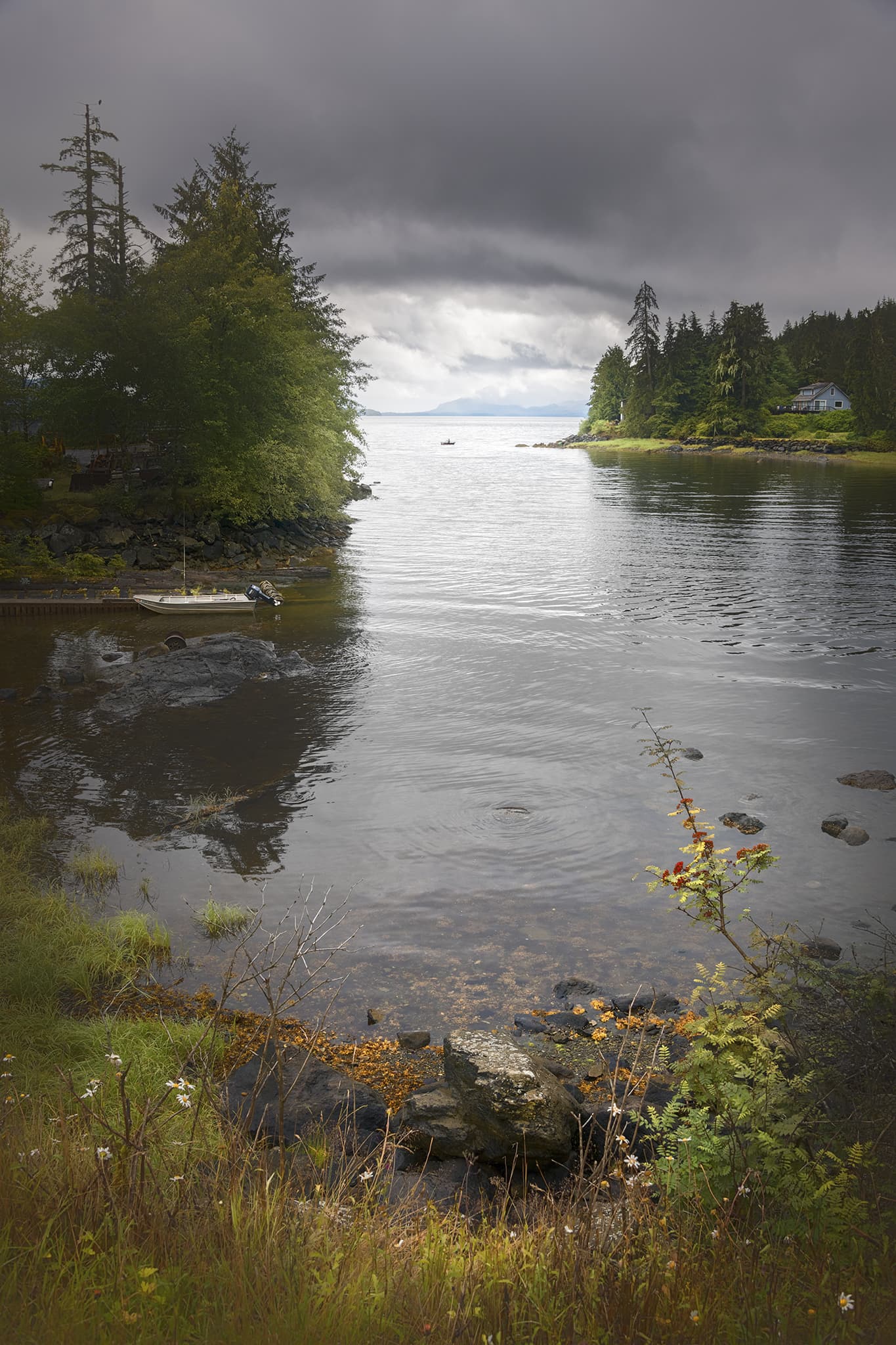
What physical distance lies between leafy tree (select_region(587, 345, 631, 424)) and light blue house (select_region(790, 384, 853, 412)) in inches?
1565

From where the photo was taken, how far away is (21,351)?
42.4 m

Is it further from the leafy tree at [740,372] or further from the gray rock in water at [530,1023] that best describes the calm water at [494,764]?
the leafy tree at [740,372]

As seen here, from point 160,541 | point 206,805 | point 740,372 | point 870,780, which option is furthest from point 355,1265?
point 740,372

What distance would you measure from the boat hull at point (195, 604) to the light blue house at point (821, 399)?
12615 centimetres

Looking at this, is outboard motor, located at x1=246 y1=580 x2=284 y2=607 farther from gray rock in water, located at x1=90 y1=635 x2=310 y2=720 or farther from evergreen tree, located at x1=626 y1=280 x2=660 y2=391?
evergreen tree, located at x1=626 y1=280 x2=660 y2=391

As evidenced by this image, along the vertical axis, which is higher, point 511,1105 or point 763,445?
point 763,445

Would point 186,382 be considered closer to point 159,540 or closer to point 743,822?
point 159,540

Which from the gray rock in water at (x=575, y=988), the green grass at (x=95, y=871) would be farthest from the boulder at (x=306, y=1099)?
the green grass at (x=95, y=871)

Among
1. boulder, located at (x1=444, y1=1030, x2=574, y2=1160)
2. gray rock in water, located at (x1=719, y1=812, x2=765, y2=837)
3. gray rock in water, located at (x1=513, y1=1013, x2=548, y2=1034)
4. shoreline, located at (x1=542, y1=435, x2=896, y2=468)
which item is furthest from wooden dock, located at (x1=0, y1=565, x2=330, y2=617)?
shoreline, located at (x1=542, y1=435, x2=896, y2=468)

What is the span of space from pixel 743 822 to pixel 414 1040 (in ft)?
27.4

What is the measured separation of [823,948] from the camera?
11.3 m

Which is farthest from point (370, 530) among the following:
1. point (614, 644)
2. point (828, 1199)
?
point (828, 1199)

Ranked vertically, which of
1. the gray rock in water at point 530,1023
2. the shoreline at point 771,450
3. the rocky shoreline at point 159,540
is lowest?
the gray rock in water at point 530,1023

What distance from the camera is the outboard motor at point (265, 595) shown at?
115 ft
